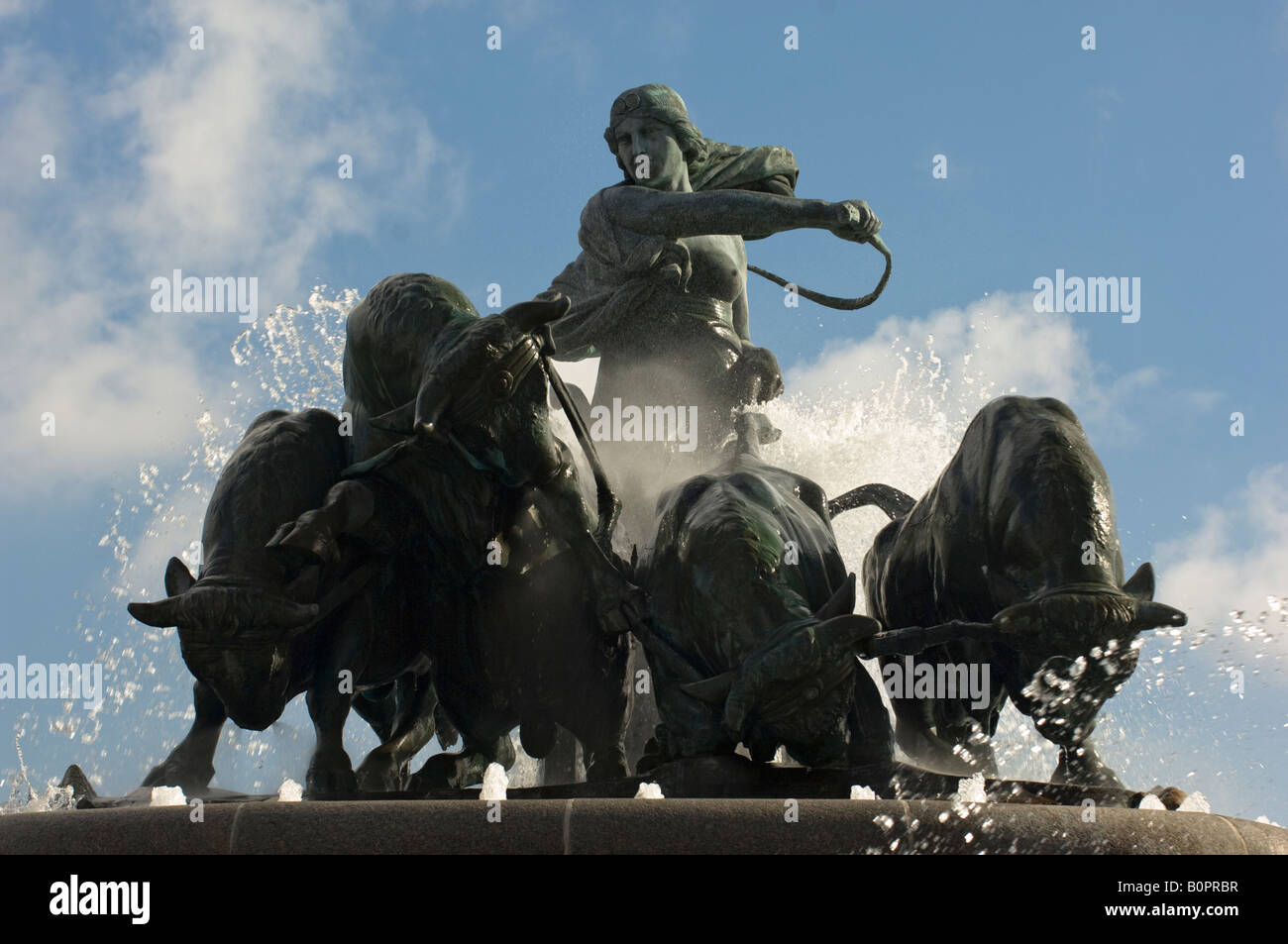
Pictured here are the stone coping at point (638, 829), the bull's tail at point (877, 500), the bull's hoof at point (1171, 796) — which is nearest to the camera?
the stone coping at point (638, 829)

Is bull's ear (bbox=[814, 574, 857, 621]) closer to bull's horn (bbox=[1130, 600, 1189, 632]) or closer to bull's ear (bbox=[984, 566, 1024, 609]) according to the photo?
bull's ear (bbox=[984, 566, 1024, 609])

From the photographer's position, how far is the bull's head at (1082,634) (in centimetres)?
568

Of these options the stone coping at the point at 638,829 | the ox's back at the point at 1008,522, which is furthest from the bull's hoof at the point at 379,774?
the ox's back at the point at 1008,522

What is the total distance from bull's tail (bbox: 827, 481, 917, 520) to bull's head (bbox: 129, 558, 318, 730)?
322 centimetres

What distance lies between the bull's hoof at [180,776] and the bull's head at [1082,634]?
11.0 ft

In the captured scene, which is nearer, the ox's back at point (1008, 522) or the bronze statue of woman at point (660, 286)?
the ox's back at point (1008, 522)

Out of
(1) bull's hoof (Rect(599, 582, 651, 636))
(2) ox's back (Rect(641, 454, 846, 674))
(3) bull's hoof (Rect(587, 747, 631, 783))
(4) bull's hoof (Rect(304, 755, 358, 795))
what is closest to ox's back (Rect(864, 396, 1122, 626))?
(2) ox's back (Rect(641, 454, 846, 674))

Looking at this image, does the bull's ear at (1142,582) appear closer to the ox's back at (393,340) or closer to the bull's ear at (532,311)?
the bull's ear at (532,311)

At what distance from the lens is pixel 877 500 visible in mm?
8203

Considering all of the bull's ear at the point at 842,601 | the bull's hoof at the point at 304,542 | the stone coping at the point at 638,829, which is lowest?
the stone coping at the point at 638,829

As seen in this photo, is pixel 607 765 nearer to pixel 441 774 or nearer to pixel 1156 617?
pixel 441 774
